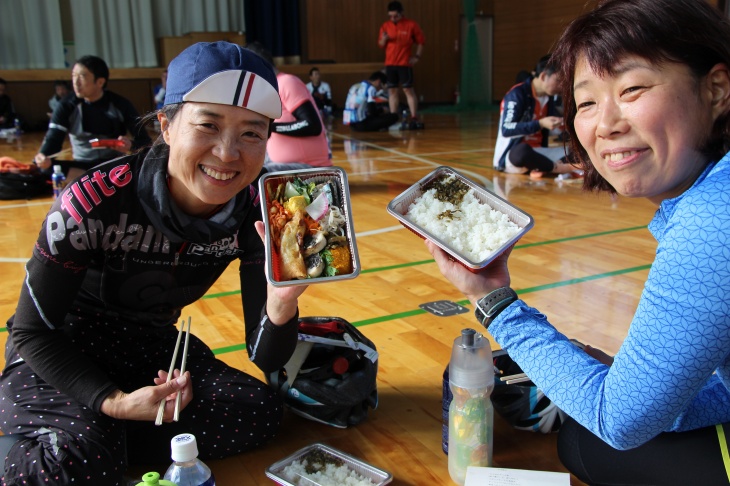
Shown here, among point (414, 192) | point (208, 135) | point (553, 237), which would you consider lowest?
point (553, 237)

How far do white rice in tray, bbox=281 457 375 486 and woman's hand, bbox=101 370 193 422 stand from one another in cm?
33

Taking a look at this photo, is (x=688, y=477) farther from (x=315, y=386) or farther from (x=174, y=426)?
(x=174, y=426)

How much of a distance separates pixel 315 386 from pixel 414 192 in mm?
694

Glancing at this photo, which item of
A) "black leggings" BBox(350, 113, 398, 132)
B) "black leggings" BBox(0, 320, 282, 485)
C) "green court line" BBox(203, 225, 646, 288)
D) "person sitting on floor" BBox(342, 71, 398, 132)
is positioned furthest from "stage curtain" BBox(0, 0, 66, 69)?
"black leggings" BBox(0, 320, 282, 485)

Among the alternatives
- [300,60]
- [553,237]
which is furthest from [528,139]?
[300,60]

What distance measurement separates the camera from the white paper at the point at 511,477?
1.59m

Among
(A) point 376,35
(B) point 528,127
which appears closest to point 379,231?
(B) point 528,127

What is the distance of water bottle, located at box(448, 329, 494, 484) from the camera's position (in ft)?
5.29

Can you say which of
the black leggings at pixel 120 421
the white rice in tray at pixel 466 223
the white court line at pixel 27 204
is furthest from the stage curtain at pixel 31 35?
the white rice in tray at pixel 466 223

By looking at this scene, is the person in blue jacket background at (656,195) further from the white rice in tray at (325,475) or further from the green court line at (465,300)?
the green court line at (465,300)

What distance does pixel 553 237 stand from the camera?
3975 millimetres

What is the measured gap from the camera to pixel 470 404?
1640 millimetres

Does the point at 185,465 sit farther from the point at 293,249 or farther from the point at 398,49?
the point at 398,49

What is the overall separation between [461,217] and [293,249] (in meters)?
0.39
